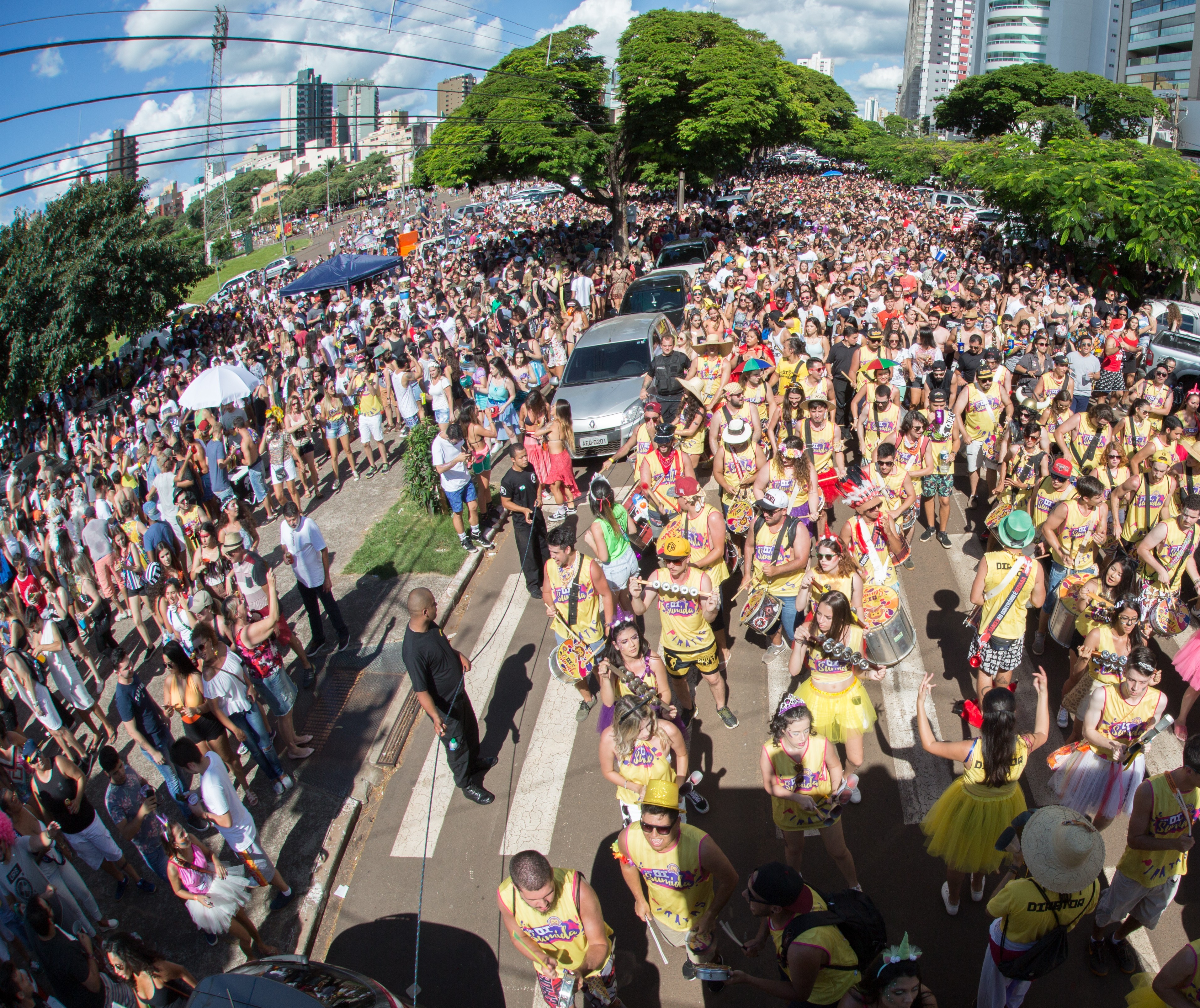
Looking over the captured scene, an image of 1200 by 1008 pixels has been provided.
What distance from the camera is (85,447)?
1411cm

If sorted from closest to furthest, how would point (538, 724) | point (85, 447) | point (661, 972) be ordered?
point (661, 972)
point (538, 724)
point (85, 447)

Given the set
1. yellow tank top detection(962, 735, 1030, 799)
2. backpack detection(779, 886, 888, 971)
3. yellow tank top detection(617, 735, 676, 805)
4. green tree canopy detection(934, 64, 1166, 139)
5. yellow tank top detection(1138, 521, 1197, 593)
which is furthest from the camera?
green tree canopy detection(934, 64, 1166, 139)

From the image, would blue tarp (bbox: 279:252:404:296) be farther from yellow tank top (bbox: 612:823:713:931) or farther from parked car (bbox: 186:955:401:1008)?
yellow tank top (bbox: 612:823:713:931)

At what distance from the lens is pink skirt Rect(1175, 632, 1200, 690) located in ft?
16.5

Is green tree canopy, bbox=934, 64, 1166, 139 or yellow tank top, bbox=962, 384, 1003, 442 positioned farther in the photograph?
green tree canopy, bbox=934, 64, 1166, 139

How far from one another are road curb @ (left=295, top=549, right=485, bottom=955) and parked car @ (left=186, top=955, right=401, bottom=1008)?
4.74ft

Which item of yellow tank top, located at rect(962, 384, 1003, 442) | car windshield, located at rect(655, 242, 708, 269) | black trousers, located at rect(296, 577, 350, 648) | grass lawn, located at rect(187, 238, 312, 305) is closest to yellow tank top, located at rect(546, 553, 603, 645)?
black trousers, located at rect(296, 577, 350, 648)

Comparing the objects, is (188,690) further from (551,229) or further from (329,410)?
(551,229)

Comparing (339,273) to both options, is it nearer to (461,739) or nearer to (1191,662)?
(461,739)

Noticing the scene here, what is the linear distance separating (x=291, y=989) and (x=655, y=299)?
47.0ft

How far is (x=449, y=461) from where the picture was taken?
8750 millimetres

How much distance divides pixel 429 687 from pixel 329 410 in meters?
7.73

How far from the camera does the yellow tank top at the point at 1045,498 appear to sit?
617 centimetres

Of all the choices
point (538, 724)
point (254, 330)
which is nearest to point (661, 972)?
point (538, 724)
